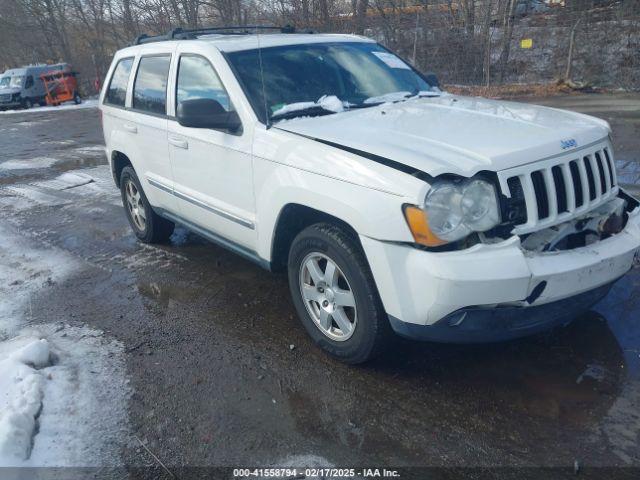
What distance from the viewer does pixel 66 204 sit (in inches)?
304

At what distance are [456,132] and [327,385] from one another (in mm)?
1629

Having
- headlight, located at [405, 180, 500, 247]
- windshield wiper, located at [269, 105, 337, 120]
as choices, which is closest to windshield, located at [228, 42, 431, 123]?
windshield wiper, located at [269, 105, 337, 120]

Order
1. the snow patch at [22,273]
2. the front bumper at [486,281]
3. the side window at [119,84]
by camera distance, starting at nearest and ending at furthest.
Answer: the front bumper at [486,281] → the snow patch at [22,273] → the side window at [119,84]

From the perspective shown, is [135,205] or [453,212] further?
[135,205]

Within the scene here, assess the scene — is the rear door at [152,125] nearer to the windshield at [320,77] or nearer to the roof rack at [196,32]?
the roof rack at [196,32]

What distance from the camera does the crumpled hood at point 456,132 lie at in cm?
282

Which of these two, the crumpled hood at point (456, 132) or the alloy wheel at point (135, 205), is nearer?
the crumpled hood at point (456, 132)

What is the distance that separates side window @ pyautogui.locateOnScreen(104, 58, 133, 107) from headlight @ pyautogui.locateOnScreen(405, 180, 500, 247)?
3.83 meters

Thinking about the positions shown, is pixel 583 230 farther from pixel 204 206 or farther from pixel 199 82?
pixel 199 82

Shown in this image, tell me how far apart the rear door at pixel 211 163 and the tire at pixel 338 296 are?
563mm

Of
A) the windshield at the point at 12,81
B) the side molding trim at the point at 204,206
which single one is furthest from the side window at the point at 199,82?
the windshield at the point at 12,81

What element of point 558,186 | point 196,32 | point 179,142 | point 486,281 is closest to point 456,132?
point 558,186

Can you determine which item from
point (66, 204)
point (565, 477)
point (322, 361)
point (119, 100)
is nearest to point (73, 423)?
point (322, 361)

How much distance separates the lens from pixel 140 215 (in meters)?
5.84
